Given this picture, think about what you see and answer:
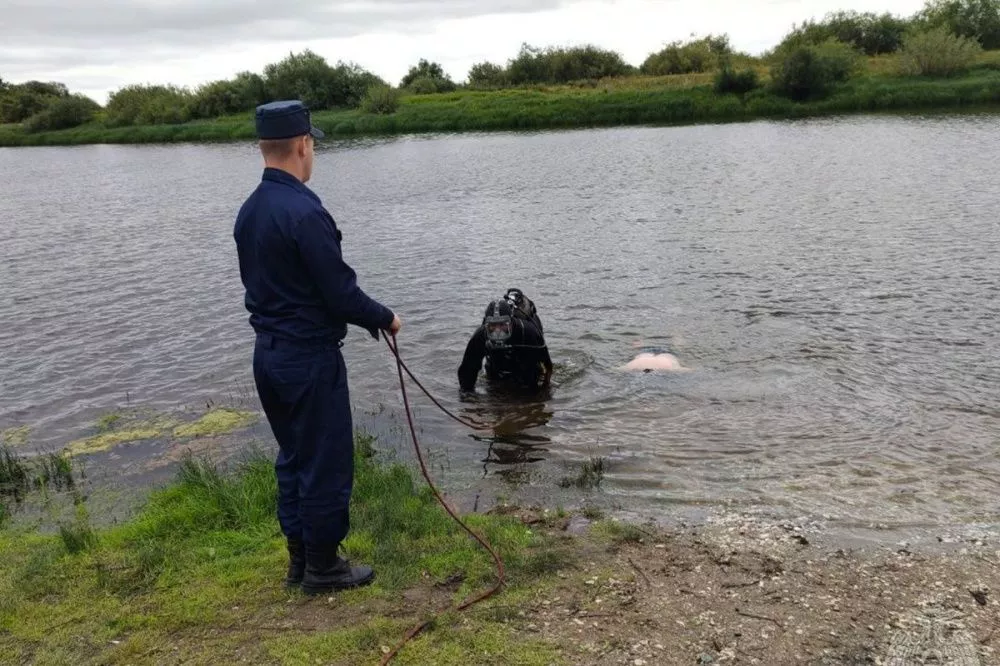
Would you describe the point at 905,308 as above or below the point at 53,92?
below

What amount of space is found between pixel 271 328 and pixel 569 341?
8193 millimetres

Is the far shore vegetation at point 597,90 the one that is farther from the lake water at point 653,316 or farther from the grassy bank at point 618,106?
the lake water at point 653,316

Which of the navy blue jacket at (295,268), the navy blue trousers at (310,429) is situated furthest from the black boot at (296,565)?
the navy blue jacket at (295,268)

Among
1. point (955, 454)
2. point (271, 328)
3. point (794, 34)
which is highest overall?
point (794, 34)

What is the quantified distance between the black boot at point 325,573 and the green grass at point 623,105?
48.9 meters

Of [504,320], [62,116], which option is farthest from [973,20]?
[62,116]

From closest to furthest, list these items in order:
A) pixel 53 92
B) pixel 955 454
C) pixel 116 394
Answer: pixel 955 454, pixel 116 394, pixel 53 92

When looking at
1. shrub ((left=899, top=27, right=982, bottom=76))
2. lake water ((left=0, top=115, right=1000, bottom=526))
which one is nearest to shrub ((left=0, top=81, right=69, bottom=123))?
lake water ((left=0, top=115, right=1000, bottom=526))

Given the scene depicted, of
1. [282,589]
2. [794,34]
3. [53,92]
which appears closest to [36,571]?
[282,589]

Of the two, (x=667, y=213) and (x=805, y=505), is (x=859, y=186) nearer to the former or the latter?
(x=667, y=213)

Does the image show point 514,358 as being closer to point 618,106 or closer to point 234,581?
point 234,581

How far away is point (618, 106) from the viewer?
55.9 metres

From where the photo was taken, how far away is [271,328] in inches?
190

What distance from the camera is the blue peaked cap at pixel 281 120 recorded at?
474 centimetres
